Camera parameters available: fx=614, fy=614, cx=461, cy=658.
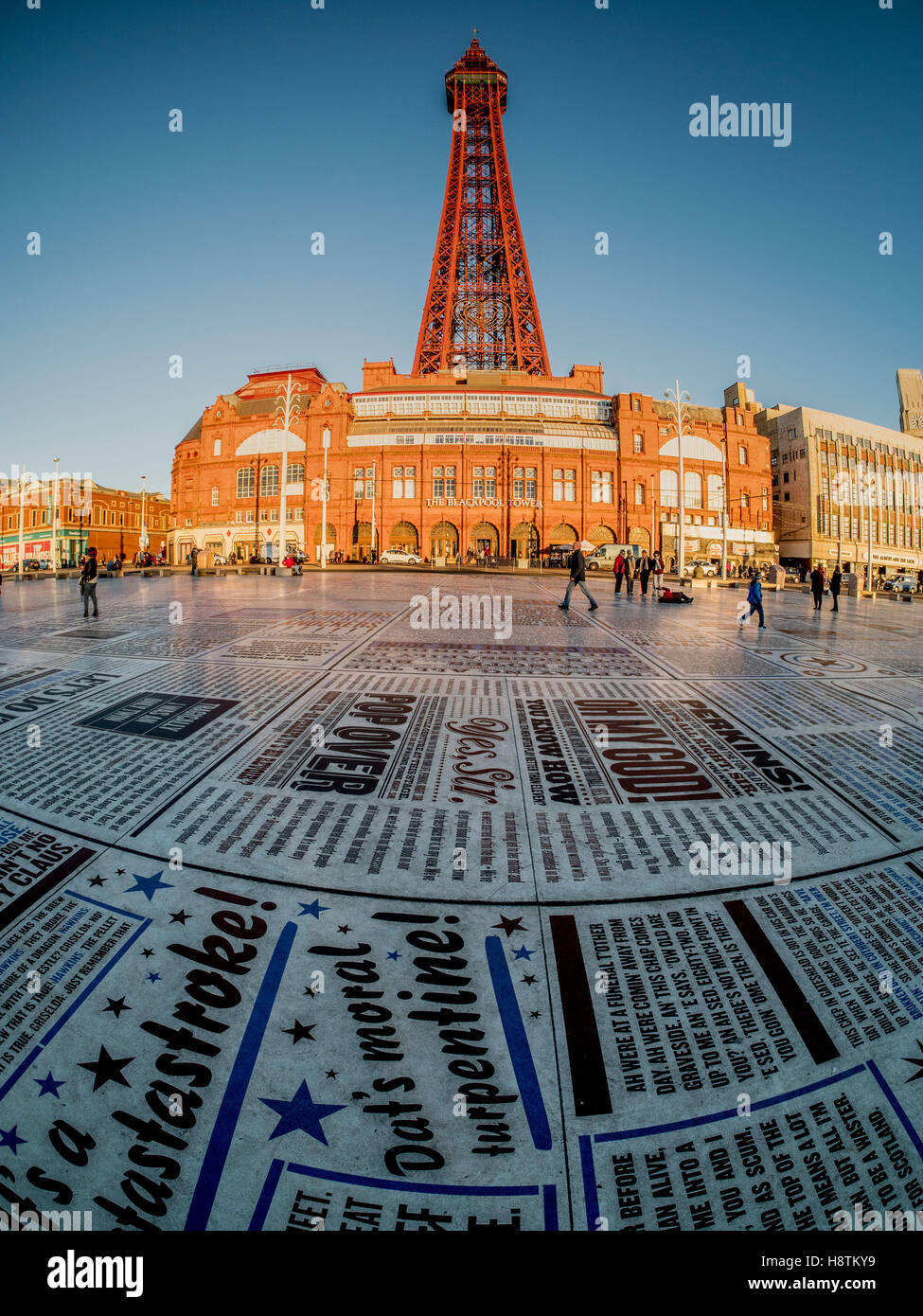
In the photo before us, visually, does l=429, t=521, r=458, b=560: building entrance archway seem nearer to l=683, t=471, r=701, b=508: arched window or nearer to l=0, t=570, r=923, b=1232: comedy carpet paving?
l=683, t=471, r=701, b=508: arched window

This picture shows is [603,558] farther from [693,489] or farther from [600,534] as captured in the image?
[693,489]

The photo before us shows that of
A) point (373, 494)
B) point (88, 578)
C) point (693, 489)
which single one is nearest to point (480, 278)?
point (373, 494)

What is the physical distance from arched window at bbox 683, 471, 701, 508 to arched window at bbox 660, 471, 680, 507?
2.43 meters

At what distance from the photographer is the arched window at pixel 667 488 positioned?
5841 centimetres

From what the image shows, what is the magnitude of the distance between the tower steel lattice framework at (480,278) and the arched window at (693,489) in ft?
61.2

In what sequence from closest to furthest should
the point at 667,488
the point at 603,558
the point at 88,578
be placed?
the point at 88,578 < the point at 603,558 < the point at 667,488

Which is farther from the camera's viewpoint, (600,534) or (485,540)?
(600,534)

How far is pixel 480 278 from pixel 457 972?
75.1 meters

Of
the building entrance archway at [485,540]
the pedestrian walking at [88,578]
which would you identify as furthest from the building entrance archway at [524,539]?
the pedestrian walking at [88,578]

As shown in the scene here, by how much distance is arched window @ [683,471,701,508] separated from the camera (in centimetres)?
6038

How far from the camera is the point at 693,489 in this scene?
199 ft

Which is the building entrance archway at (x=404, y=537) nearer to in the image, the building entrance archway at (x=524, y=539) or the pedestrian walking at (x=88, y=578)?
the building entrance archway at (x=524, y=539)

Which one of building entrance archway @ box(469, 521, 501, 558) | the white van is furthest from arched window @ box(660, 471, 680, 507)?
the white van
